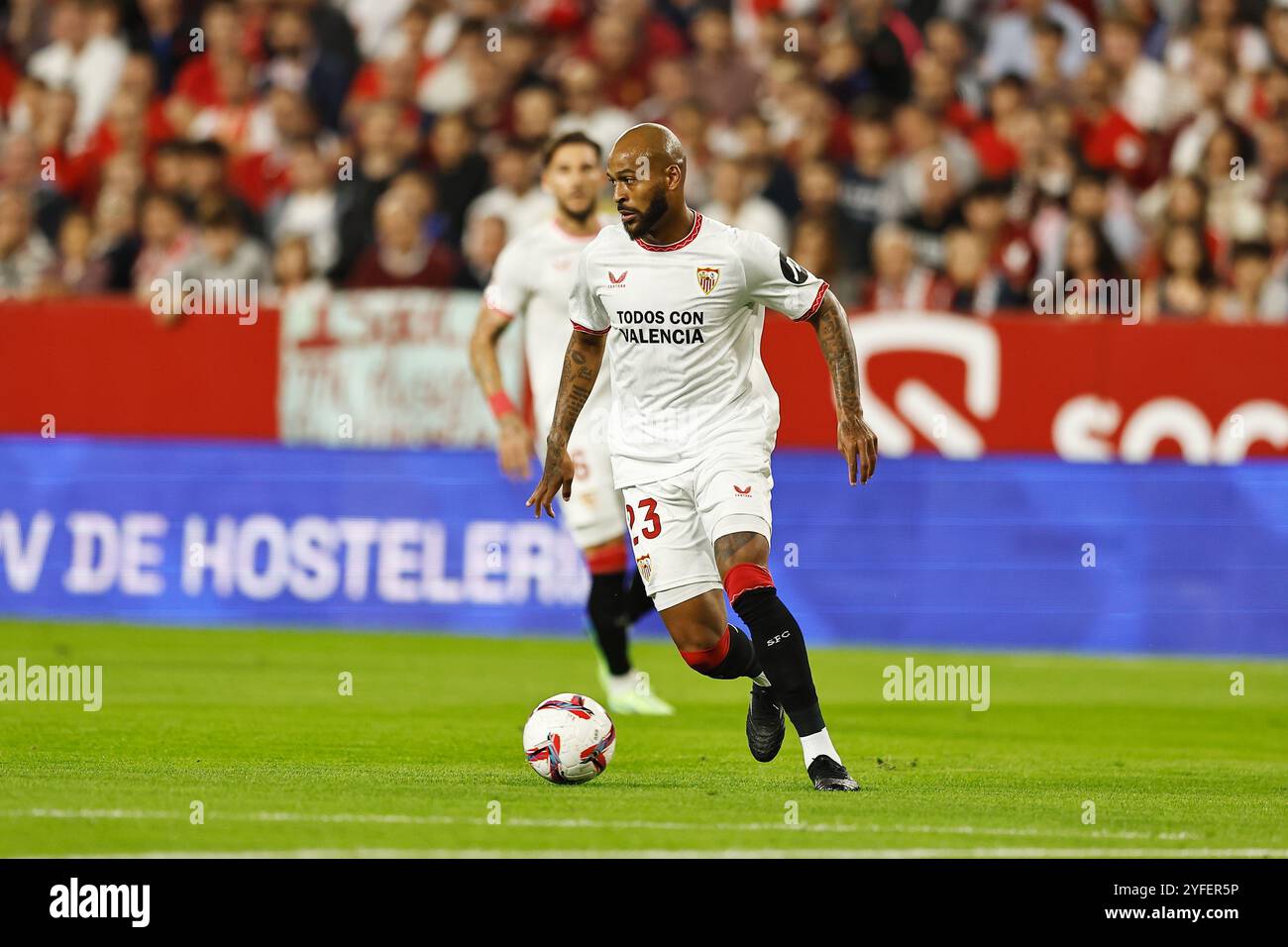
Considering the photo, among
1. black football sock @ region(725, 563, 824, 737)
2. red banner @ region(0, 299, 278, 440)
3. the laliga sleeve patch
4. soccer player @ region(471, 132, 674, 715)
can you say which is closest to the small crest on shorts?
the laliga sleeve patch

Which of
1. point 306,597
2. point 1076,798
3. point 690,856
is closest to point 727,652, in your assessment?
point 1076,798

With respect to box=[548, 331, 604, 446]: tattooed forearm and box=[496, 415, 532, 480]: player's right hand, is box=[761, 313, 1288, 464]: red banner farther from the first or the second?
box=[548, 331, 604, 446]: tattooed forearm

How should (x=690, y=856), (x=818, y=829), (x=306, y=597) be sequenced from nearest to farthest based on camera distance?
A: (x=690, y=856) → (x=818, y=829) → (x=306, y=597)

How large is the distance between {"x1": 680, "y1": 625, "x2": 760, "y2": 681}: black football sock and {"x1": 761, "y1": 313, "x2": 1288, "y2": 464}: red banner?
686 cm

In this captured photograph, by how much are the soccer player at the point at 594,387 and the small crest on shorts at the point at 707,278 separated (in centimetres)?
321

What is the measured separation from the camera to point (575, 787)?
9320 millimetres

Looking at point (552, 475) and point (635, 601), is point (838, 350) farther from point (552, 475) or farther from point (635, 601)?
point (635, 601)

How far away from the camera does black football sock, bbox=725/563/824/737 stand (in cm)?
891

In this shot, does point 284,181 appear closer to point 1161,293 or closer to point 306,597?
point 306,597

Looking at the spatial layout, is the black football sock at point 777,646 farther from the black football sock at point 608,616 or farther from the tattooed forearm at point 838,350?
the black football sock at point 608,616

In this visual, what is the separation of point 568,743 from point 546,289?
379 centimetres

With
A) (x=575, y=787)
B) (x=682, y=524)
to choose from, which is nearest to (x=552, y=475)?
(x=682, y=524)

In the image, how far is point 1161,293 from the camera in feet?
57.1

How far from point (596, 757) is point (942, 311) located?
8464mm
